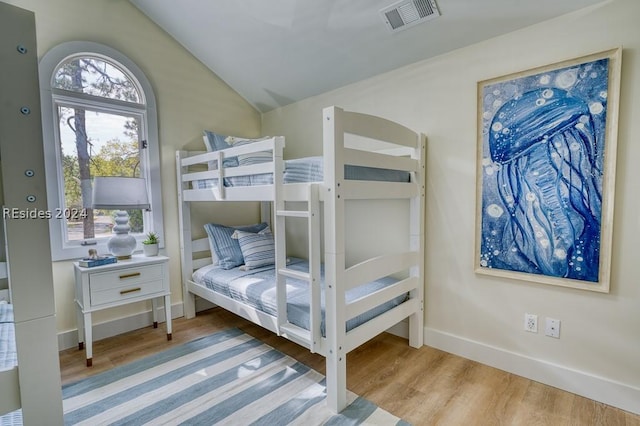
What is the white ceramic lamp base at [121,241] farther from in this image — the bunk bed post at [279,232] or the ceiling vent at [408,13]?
the ceiling vent at [408,13]

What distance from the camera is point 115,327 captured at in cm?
257

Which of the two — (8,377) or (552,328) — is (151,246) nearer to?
(8,377)

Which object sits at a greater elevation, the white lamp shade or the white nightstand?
the white lamp shade

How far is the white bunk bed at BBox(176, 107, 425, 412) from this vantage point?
1.63 meters

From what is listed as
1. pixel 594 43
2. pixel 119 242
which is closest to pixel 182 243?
pixel 119 242

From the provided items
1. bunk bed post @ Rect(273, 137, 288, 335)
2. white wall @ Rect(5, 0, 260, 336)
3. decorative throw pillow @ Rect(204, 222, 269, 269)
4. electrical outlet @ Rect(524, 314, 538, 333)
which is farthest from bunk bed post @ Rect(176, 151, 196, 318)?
electrical outlet @ Rect(524, 314, 538, 333)

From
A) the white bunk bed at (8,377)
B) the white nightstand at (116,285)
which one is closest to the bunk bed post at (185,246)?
the white nightstand at (116,285)

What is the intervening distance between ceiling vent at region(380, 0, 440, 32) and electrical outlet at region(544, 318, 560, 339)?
192 centimetres

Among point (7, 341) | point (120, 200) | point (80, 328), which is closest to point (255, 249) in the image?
point (120, 200)

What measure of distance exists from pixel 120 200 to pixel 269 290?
1.22m

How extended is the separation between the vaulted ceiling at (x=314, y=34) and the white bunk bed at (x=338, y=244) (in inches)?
23.7

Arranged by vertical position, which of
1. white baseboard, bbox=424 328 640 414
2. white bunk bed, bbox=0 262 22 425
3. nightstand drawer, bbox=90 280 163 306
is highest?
white bunk bed, bbox=0 262 22 425

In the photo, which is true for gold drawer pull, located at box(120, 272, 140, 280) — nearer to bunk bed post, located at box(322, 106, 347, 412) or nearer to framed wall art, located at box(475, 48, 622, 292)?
bunk bed post, located at box(322, 106, 347, 412)

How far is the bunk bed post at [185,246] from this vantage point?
9.28ft
